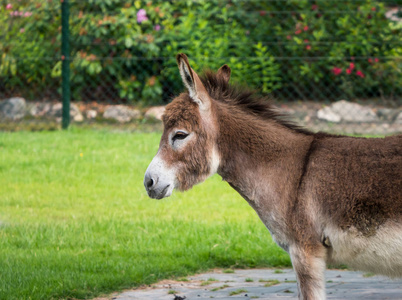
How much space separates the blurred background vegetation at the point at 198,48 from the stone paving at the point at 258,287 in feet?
22.9

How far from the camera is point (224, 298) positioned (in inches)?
194

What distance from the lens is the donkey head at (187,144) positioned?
13.4 feet

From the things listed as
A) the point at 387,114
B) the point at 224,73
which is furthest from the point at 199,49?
the point at 224,73

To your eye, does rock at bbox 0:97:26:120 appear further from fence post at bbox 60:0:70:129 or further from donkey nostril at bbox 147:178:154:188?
donkey nostril at bbox 147:178:154:188

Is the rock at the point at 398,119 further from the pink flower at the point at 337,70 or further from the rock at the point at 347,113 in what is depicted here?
the pink flower at the point at 337,70

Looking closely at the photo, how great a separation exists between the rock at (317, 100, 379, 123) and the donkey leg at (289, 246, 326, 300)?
8.49 m

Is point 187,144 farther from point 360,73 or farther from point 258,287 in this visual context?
point 360,73

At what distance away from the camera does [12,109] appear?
40.5 ft

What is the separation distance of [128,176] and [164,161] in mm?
4873

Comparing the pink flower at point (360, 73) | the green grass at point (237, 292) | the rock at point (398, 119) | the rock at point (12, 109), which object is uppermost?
the pink flower at point (360, 73)

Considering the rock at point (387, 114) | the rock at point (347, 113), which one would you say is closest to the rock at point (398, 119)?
the rock at point (387, 114)

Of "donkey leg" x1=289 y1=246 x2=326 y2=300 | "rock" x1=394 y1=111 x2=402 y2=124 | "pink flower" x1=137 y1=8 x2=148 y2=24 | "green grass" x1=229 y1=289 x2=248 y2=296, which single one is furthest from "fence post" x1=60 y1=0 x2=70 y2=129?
"donkey leg" x1=289 y1=246 x2=326 y2=300

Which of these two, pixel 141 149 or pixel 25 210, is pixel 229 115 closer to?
pixel 25 210

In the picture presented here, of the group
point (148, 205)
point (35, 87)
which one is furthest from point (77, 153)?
point (35, 87)
